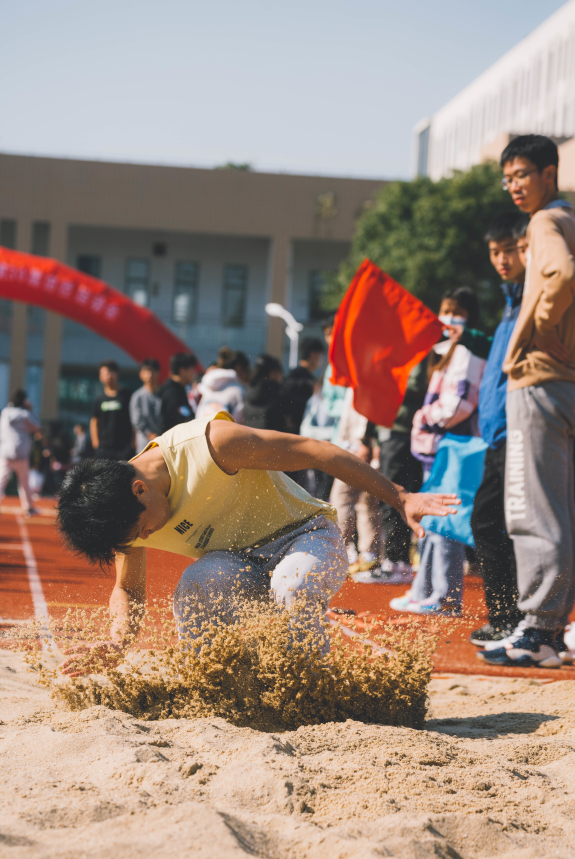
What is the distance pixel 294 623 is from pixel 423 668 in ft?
1.64

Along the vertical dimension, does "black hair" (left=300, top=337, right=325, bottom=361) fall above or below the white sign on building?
below

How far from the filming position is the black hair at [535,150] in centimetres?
382

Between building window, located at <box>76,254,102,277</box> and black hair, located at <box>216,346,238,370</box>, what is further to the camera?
building window, located at <box>76,254,102,277</box>

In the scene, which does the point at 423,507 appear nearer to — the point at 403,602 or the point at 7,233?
the point at 403,602

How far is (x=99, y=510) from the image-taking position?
2.63 m

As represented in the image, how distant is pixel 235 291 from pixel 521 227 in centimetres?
2671

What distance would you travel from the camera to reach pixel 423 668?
292cm

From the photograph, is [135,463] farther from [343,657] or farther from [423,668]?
[423,668]

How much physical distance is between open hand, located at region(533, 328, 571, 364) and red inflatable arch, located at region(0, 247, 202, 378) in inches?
425

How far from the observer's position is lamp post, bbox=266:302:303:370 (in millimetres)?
26508

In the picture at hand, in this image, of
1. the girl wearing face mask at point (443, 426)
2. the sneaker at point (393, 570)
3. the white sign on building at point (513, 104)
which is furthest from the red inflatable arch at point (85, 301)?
the white sign on building at point (513, 104)

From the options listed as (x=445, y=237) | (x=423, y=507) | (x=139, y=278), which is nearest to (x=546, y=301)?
(x=423, y=507)

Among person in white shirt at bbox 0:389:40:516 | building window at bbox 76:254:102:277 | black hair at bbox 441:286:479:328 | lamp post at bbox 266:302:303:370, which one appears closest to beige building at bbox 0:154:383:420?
lamp post at bbox 266:302:303:370

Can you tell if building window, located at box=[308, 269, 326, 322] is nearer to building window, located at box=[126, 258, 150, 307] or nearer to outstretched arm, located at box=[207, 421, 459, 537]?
building window, located at box=[126, 258, 150, 307]
